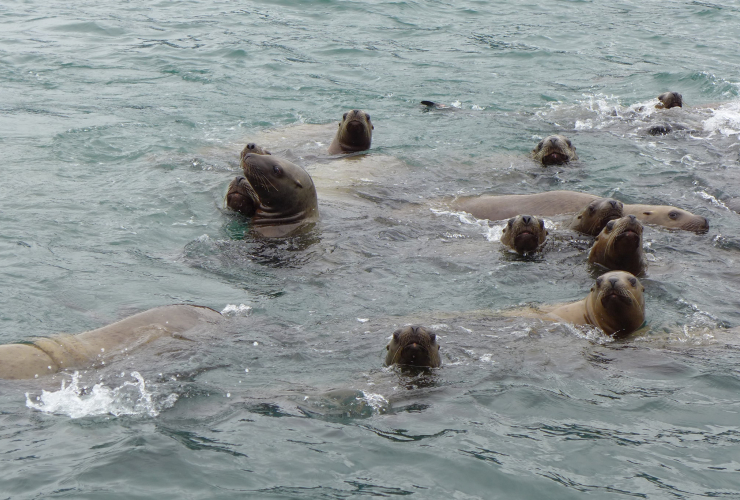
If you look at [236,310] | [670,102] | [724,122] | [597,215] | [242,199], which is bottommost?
[236,310]

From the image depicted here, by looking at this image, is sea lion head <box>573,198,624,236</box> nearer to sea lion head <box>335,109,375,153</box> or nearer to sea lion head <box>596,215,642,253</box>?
sea lion head <box>596,215,642,253</box>

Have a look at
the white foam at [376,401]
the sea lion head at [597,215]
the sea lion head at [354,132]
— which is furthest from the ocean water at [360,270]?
the sea lion head at [354,132]

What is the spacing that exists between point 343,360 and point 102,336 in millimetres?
1727

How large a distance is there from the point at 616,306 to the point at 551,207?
319 cm

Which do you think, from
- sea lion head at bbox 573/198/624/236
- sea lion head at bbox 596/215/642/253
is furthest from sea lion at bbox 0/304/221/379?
sea lion head at bbox 573/198/624/236

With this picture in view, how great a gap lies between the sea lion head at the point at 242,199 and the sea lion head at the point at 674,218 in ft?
14.2

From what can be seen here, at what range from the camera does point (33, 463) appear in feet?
16.6

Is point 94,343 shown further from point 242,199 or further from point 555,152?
point 555,152

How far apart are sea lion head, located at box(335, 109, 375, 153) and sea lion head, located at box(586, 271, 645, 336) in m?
5.56

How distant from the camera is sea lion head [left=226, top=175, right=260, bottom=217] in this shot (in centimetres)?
1015

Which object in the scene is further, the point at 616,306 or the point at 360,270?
the point at 360,270

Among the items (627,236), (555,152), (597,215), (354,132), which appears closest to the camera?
(627,236)

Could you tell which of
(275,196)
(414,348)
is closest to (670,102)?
(275,196)

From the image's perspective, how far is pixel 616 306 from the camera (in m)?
7.32
